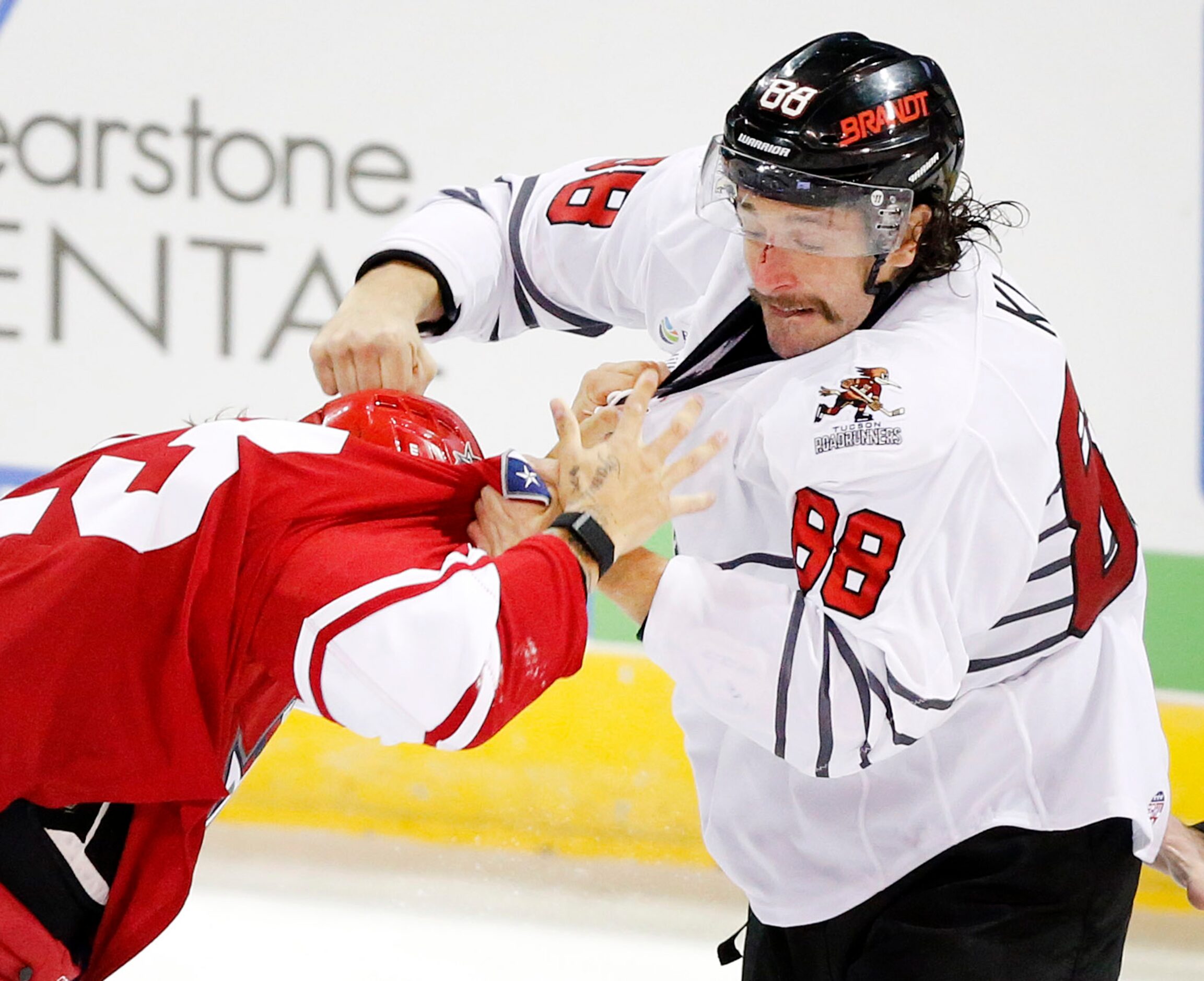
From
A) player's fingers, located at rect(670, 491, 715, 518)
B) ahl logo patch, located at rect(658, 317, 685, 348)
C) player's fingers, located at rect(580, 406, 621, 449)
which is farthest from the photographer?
ahl logo patch, located at rect(658, 317, 685, 348)

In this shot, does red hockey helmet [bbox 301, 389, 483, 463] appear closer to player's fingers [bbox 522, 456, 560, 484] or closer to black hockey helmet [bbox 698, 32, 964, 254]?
player's fingers [bbox 522, 456, 560, 484]

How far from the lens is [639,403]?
64.2 inches

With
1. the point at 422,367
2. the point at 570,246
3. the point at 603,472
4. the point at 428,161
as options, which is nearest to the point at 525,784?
the point at 428,161

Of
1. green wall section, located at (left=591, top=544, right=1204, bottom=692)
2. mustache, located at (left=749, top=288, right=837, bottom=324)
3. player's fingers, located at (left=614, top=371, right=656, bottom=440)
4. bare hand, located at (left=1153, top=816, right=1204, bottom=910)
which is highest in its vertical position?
mustache, located at (left=749, top=288, right=837, bottom=324)

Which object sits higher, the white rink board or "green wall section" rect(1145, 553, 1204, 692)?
"green wall section" rect(1145, 553, 1204, 692)

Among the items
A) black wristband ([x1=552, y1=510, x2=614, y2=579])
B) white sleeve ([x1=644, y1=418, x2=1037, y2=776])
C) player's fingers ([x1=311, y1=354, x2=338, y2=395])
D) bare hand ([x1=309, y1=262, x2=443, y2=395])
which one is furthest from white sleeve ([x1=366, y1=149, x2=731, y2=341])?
black wristband ([x1=552, y1=510, x2=614, y2=579])

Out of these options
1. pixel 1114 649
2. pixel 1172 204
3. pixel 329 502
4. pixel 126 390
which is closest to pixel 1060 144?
pixel 1172 204

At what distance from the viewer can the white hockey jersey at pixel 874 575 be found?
1553mm

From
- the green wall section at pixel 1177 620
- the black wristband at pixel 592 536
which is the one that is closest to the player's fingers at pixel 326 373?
the black wristband at pixel 592 536

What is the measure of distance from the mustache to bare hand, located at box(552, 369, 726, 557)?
0.19 metres

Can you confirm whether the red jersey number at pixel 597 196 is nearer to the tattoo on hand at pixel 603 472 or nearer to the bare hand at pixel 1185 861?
the tattoo on hand at pixel 603 472

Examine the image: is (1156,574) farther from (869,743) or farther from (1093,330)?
(869,743)

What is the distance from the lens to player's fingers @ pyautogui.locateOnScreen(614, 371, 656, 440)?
62.9 inches

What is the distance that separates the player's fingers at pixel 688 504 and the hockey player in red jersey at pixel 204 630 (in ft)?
0.19
